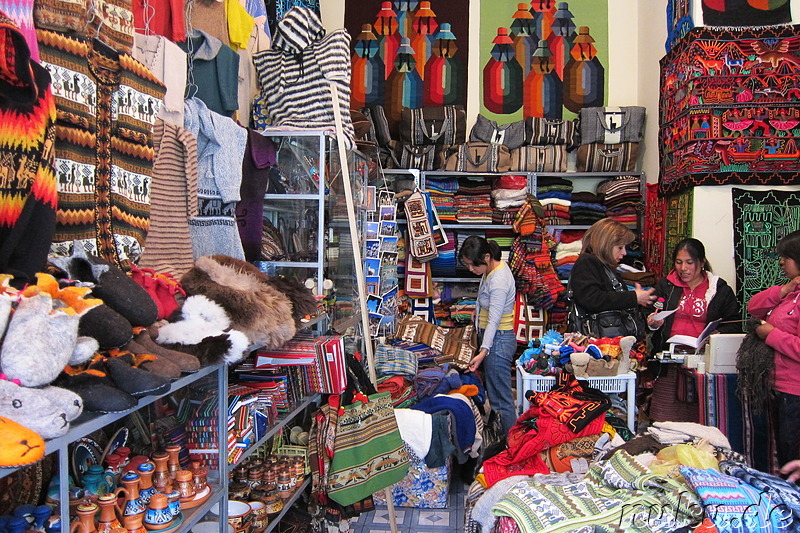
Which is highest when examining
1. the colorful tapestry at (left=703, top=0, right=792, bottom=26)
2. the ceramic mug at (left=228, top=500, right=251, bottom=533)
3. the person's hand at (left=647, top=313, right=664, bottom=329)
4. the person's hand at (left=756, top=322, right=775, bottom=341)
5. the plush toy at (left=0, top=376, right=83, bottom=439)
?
the colorful tapestry at (left=703, top=0, right=792, bottom=26)

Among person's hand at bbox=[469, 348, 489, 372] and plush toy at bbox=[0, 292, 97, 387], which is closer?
plush toy at bbox=[0, 292, 97, 387]

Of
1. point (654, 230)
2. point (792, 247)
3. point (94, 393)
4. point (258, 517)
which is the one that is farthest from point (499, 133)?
point (94, 393)

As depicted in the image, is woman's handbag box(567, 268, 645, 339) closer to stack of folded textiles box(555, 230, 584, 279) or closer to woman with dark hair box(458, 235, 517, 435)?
woman with dark hair box(458, 235, 517, 435)

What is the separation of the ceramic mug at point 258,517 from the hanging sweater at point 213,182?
101cm

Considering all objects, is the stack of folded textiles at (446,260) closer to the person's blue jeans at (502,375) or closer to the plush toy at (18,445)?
the person's blue jeans at (502,375)

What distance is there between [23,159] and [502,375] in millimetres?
3567

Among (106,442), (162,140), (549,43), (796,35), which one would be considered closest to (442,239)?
(549,43)

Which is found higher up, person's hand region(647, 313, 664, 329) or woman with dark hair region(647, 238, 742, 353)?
woman with dark hair region(647, 238, 742, 353)

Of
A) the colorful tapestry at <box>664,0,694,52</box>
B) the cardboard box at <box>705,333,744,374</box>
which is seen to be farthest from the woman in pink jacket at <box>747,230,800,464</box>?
the colorful tapestry at <box>664,0,694,52</box>

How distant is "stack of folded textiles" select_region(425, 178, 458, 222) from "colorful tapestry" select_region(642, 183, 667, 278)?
1.64m

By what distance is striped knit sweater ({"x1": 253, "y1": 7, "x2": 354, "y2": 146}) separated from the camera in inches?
148

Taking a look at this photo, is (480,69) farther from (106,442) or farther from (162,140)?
(106,442)

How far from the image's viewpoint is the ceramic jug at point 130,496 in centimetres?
167

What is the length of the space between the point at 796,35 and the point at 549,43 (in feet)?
7.57
